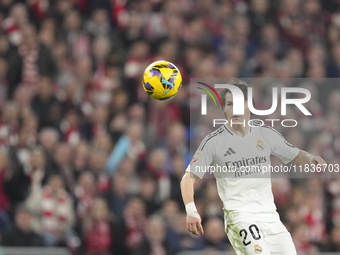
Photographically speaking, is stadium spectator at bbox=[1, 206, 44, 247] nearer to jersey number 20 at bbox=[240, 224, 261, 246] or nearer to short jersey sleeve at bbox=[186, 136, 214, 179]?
short jersey sleeve at bbox=[186, 136, 214, 179]

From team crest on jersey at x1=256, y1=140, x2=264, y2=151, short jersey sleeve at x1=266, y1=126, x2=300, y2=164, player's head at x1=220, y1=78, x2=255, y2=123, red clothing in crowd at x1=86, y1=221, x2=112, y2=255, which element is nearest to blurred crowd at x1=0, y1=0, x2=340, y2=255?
red clothing in crowd at x1=86, y1=221, x2=112, y2=255

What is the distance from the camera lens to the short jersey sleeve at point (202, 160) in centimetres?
591

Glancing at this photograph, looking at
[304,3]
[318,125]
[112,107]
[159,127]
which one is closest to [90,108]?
[112,107]

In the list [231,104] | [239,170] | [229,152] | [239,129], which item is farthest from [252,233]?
[231,104]

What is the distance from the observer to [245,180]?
19.6 ft

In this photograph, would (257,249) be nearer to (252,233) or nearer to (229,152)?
(252,233)

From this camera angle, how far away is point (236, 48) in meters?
12.4

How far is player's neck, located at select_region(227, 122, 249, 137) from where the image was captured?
6.22 m

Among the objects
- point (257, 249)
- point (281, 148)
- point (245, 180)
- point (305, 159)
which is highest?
point (281, 148)

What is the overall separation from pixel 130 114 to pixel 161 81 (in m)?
4.28

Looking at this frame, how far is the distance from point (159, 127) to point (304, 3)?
4704 millimetres

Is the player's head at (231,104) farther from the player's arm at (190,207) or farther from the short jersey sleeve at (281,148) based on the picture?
the player's arm at (190,207)

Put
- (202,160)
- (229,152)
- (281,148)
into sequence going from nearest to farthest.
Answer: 1. (202,160)
2. (229,152)
3. (281,148)

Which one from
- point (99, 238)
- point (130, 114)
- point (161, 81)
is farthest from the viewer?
point (130, 114)
